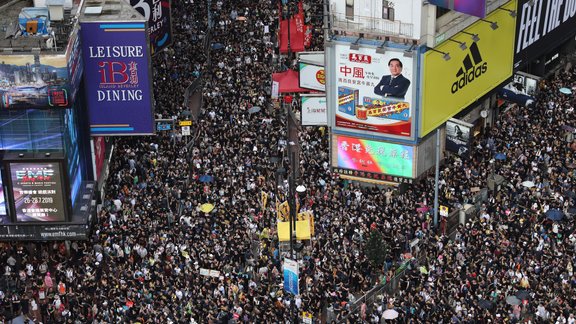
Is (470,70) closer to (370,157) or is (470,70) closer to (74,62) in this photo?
(370,157)

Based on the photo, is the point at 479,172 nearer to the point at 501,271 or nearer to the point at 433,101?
the point at 433,101

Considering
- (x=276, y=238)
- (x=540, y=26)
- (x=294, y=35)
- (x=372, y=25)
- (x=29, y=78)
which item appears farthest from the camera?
(x=294, y=35)

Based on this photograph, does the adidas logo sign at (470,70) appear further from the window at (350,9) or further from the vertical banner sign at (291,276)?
the vertical banner sign at (291,276)

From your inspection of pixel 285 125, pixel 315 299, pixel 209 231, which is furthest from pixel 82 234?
pixel 285 125

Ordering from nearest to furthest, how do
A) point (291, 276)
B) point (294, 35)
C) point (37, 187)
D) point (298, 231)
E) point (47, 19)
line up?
point (291, 276) → point (298, 231) → point (37, 187) → point (47, 19) → point (294, 35)

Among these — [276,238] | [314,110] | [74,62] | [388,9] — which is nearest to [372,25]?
[388,9]

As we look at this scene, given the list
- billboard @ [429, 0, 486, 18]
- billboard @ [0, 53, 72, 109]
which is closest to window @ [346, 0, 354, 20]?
billboard @ [429, 0, 486, 18]
